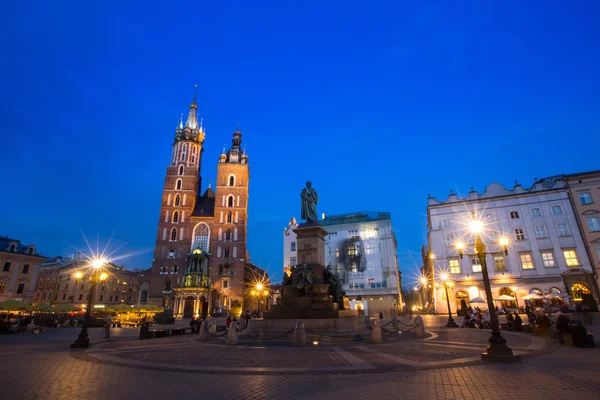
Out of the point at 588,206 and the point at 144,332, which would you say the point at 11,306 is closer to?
the point at 144,332

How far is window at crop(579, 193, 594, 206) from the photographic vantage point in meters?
37.0

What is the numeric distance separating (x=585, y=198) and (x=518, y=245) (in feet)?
30.8

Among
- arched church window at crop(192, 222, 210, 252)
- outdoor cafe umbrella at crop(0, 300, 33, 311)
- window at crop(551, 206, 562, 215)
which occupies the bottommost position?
outdoor cafe umbrella at crop(0, 300, 33, 311)

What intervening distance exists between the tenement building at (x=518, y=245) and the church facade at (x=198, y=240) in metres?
36.4

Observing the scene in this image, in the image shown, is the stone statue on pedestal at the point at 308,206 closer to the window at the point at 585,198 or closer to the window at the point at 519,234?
the window at the point at 519,234

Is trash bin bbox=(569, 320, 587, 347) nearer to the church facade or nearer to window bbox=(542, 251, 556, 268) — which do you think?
window bbox=(542, 251, 556, 268)

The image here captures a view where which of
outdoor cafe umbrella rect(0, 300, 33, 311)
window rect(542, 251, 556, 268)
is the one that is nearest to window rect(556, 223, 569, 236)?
window rect(542, 251, 556, 268)

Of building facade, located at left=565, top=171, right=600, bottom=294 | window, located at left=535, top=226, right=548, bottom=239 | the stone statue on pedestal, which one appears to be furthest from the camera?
window, located at left=535, top=226, right=548, bottom=239

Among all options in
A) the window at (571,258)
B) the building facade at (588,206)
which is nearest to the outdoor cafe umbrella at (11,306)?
the window at (571,258)

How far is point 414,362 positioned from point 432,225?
3693 cm

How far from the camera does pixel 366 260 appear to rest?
56438 mm

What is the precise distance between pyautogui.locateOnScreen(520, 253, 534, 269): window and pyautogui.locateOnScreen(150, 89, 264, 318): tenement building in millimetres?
43924

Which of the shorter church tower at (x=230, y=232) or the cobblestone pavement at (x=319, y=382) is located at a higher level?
the shorter church tower at (x=230, y=232)

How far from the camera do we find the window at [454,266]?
3931 centimetres
